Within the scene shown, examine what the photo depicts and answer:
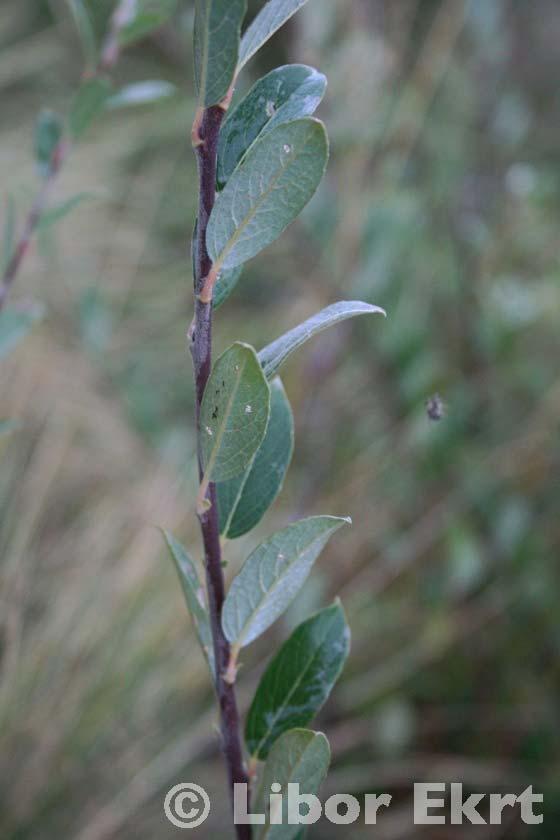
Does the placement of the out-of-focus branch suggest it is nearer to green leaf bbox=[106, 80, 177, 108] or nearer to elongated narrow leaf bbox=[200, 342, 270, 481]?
green leaf bbox=[106, 80, 177, 108]

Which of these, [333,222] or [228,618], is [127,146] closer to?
[333,222]

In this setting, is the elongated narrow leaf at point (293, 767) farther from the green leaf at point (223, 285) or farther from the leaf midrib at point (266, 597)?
the green leaf at point (223, 285)

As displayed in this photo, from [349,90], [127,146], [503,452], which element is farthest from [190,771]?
[127,146]

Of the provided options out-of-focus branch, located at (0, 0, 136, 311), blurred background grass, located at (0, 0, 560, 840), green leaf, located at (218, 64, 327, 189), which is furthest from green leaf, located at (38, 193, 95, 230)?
blurred background grass, located at (0, 0, 560, 840)

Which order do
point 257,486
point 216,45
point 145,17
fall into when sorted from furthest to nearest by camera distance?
point 145,17 < point 257,486 < point 216,45

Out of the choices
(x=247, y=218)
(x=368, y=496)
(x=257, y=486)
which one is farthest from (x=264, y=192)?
(x=368, y=496)

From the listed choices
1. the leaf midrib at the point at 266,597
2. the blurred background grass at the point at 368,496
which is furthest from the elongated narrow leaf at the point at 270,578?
the blurred background grass at the point at 368,496

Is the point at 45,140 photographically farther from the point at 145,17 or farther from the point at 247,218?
the point at 247,218

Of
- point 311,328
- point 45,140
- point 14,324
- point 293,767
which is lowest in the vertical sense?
point 293,767
